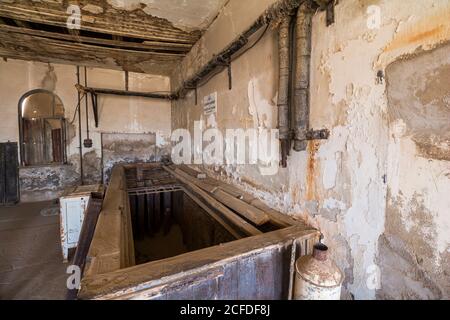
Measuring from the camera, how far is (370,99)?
102 centimetres

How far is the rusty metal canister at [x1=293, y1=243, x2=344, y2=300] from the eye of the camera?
0.98m

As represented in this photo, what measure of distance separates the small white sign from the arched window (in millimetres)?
3144

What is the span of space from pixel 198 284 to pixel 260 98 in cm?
139

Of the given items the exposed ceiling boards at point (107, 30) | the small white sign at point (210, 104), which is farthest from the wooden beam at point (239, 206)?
the exposed ceiling boards at point (107, 30)

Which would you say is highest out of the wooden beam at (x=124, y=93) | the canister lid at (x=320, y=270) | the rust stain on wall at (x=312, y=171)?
the wooden beam at (x=124, y=93)

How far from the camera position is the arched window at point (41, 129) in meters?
4.19

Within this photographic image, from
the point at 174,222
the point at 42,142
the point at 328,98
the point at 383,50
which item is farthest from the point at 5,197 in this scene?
the point at 383,50

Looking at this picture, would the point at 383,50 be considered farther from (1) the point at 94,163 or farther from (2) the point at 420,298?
(1) the point at 94,163

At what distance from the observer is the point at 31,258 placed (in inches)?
91.4

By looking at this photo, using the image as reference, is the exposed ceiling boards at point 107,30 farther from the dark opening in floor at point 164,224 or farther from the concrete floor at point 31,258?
the concrete floor at point 31,258

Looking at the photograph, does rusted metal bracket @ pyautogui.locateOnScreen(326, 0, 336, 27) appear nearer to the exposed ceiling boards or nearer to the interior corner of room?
the interior corner of room

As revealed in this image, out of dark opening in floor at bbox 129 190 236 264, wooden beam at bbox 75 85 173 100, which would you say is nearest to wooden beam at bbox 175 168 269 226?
dark opening in floor at bbox 129 190 236 264

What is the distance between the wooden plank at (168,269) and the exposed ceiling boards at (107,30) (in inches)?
91.5

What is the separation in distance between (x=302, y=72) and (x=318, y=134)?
0.37m
